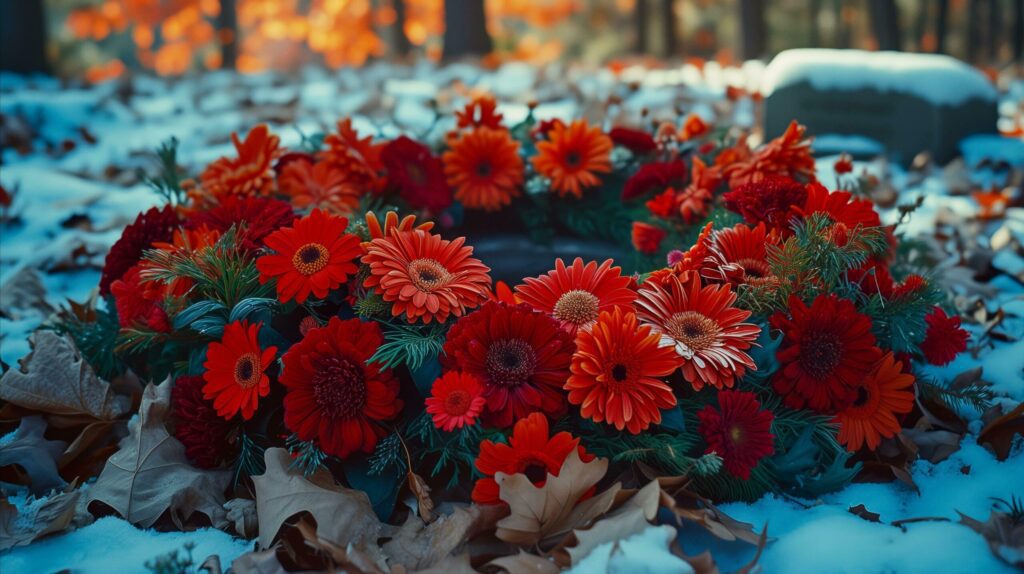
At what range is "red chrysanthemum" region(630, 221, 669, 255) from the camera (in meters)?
2.66

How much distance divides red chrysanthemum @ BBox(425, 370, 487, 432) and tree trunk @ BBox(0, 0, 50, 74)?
666cm

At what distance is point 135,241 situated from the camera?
2.29 metres

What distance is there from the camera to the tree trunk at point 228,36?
39.4ft

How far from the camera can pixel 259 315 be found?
196cm

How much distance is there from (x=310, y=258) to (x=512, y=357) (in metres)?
0.52

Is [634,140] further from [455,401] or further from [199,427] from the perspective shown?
[199,427]

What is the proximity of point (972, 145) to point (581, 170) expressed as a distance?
301cm

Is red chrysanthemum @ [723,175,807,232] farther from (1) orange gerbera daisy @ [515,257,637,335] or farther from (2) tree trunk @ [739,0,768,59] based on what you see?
(2) tree trunk @ [739,0,768,59]

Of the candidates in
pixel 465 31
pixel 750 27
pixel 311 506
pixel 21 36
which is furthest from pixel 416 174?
pixel 750 27

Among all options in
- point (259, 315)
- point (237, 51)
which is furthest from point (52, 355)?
point (237, 51)

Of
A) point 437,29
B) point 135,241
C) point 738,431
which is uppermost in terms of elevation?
point 135,241

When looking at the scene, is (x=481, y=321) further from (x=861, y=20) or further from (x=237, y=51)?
(x=861, y=20)

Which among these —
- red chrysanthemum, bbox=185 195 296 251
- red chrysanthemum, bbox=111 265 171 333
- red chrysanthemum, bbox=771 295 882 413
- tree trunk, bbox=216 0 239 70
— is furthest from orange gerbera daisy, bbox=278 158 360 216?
tree trunk, bbox=216 0 239 70

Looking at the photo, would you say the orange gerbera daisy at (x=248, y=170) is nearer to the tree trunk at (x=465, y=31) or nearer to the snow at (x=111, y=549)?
the snow at (x=111, y=549)
